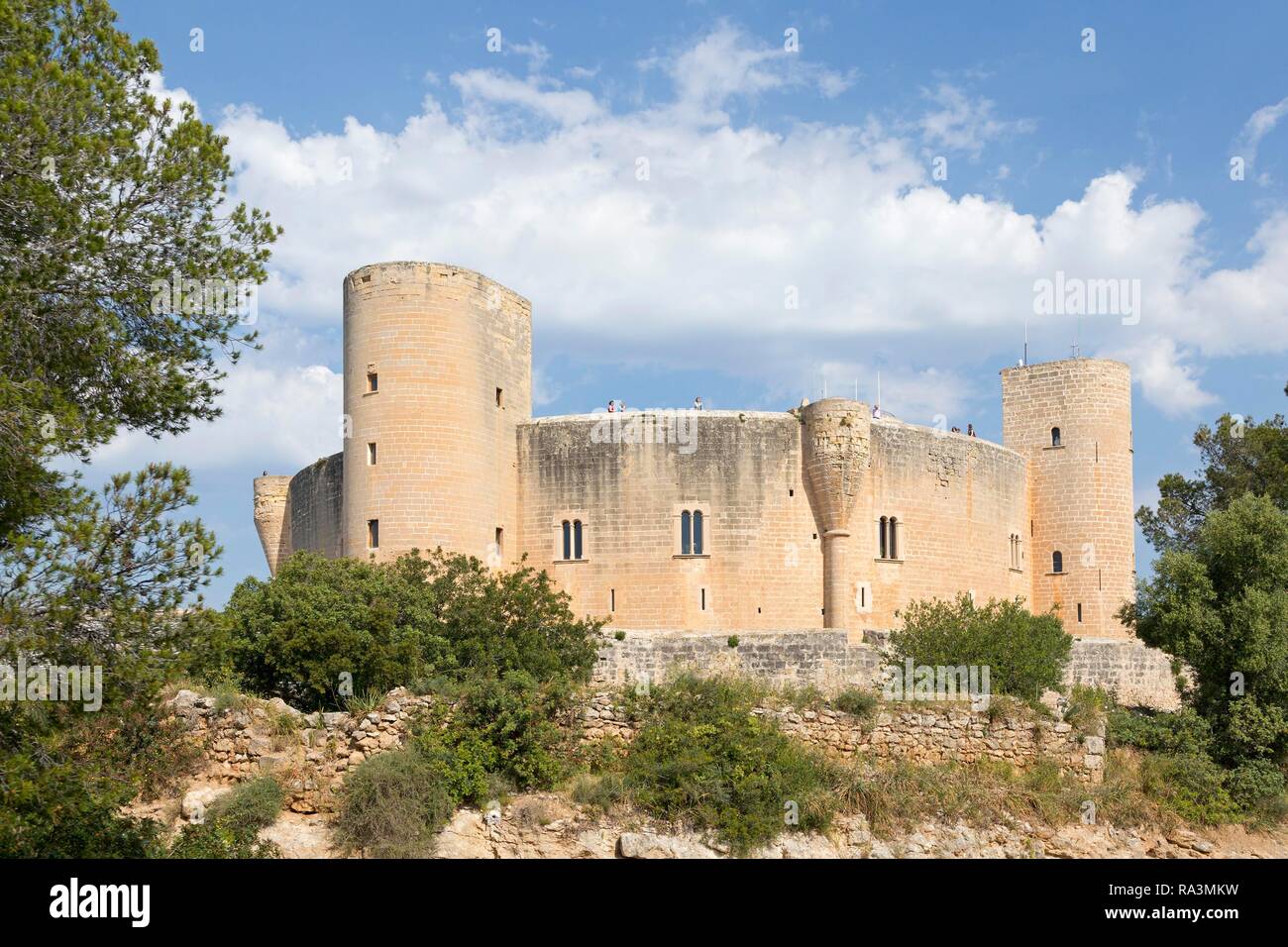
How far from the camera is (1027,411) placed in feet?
152

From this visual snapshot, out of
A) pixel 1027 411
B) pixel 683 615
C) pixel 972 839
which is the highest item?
pixel 1027 411

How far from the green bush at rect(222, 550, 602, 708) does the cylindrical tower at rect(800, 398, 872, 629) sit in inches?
428

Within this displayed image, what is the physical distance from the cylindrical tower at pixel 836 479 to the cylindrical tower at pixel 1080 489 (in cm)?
892

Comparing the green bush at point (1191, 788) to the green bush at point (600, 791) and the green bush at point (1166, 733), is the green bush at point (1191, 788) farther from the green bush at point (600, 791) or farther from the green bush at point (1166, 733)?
the green bush at point (600, 791)

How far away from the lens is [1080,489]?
4534 centimetres

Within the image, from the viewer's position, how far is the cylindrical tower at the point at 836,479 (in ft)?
128

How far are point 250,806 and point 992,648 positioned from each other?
48.3 ft

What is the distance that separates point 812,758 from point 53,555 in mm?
11372

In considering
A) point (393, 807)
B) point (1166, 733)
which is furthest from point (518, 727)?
point (1166, 733)

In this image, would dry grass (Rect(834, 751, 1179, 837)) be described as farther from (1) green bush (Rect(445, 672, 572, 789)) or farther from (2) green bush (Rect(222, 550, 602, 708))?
(2) green bush (Rect(222, 550, 602, 708))

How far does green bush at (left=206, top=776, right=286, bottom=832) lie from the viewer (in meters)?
18.8

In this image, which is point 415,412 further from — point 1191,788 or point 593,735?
point 1191,788
